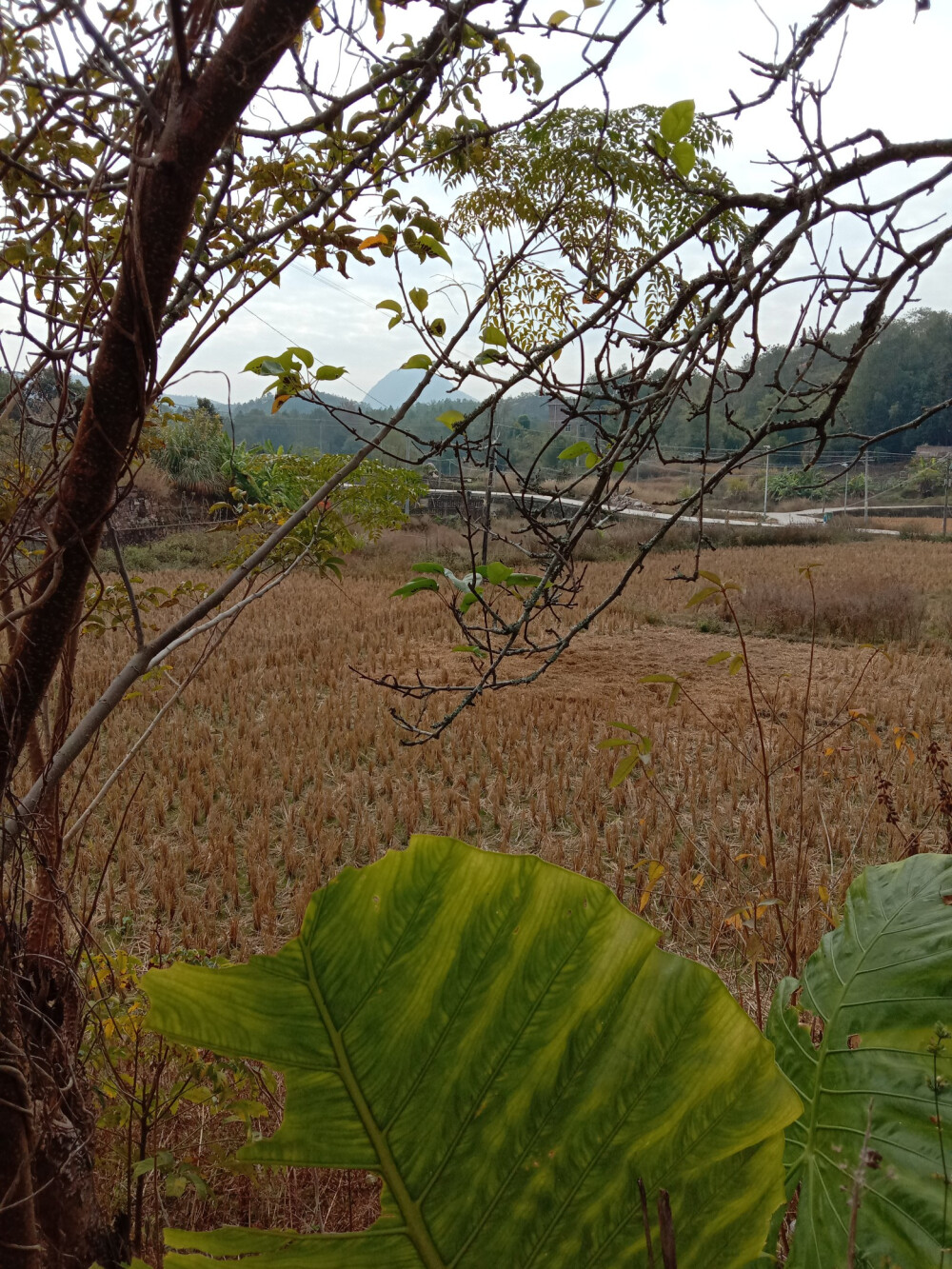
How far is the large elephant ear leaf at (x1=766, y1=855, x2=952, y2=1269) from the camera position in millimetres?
678

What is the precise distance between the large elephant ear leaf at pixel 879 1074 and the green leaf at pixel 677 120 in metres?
0.96

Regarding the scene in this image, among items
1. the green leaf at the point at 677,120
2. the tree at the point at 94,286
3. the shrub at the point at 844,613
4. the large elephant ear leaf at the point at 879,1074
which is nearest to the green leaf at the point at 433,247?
the tree at the point at 94,286

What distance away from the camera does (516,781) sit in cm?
422

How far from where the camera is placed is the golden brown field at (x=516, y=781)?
2986 mm

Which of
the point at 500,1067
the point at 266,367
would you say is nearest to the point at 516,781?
the point at 266,367

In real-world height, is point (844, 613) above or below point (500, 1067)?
below

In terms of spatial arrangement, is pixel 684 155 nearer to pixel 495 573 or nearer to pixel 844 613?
pixel 495 573

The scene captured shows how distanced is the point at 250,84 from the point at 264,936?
8.52ft

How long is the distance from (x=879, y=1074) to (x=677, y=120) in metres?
1.13

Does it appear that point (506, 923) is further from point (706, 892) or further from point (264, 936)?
point (706, 892)

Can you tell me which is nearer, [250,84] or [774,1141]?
[774,1141]

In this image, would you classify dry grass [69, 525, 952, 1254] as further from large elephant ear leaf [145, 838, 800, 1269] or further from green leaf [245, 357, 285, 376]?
large elephant ear leaf [145, 838, 800, 1269]

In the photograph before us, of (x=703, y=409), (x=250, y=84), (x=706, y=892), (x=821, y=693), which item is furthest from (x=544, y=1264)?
(x=821, y=693)

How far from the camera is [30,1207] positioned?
85cm
